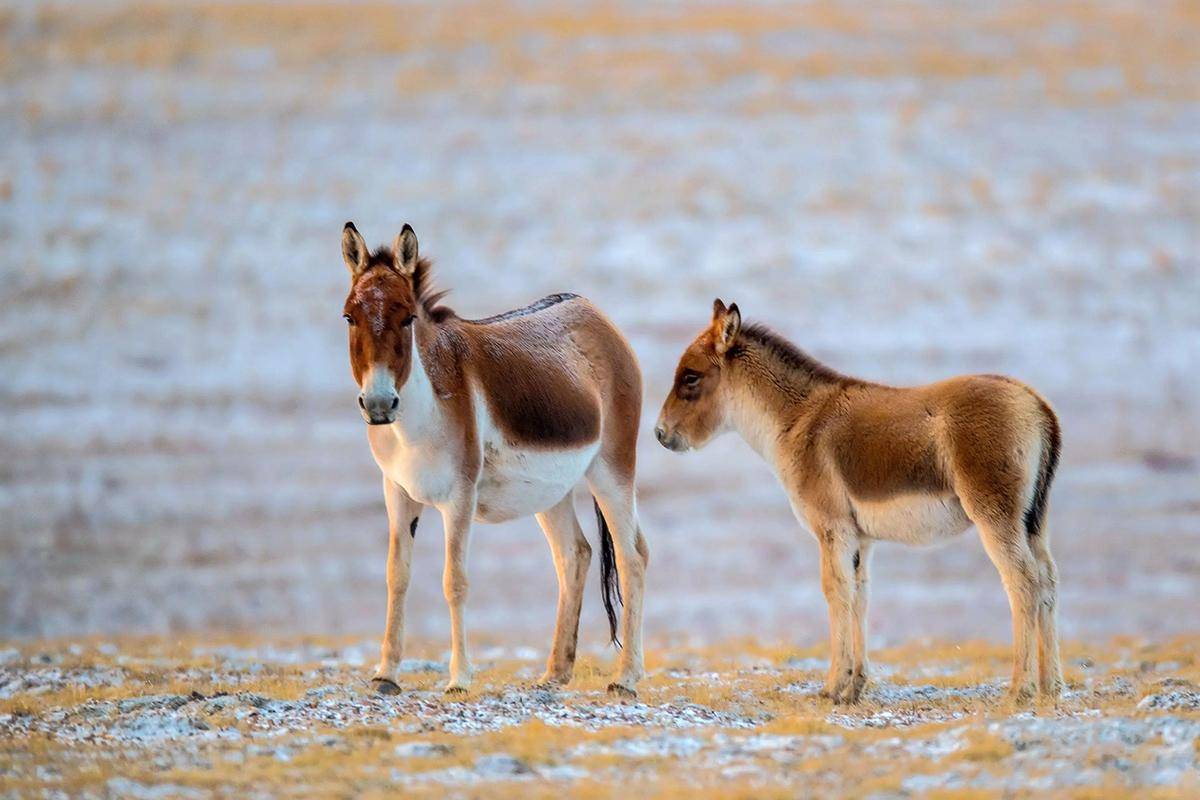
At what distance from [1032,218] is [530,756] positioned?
30.7m

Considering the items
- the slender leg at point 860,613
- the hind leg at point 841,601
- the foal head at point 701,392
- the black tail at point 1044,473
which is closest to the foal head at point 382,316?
the foal head at point 701,392

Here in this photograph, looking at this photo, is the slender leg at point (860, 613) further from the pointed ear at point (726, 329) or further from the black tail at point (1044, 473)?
the pointed ear at point (726, 329)

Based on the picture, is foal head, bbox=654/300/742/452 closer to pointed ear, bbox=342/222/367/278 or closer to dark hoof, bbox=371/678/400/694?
pointed ear, bbox=342/222/367/278

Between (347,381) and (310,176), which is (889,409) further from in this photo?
(310,176)

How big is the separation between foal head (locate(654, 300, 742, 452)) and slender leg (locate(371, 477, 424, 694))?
2.61 meters

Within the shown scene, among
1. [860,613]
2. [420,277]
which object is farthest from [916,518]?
[420,277]

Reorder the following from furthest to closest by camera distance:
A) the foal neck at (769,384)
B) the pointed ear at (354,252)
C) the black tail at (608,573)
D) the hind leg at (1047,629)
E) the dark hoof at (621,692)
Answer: the black tail at (608,573) < the foal neck at (769,384) < the dark hoof at (621,692) < the pointed ear at (354,252) < the hind leg at (1047,629)

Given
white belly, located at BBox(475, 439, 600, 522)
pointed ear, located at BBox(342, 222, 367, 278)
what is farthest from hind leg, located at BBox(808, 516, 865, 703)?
pointed ear, located at BBox(342, 222, 367, 278)

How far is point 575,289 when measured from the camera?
3397 cm

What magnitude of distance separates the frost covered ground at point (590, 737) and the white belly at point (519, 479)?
5.02ft

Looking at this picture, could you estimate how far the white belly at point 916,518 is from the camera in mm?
11984

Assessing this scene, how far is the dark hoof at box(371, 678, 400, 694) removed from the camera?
12.5 meters

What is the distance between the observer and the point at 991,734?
10383mm

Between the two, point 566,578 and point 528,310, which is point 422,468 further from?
point 528,310
